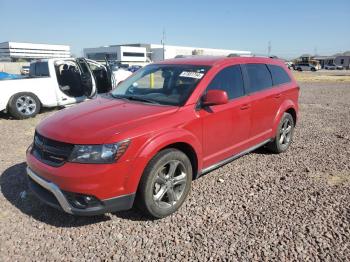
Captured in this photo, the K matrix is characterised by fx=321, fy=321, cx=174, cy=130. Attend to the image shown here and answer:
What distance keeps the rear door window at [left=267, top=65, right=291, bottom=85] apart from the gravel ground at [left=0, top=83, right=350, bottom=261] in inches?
58.5

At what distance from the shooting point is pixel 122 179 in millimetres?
3125

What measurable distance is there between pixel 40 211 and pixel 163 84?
2.22 meters

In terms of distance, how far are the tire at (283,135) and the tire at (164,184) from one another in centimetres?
238

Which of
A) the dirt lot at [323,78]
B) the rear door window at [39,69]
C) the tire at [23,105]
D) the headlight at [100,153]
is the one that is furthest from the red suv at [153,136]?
the dirt lot at [323,78]

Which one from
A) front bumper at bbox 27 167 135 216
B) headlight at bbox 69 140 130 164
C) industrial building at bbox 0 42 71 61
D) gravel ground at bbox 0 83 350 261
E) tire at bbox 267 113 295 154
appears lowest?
gravel ground at bbox 0 83 350 261

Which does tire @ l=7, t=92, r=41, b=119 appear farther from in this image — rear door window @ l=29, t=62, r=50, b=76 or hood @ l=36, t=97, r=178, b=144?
hood @ l=36, t=97, r=178, b=144

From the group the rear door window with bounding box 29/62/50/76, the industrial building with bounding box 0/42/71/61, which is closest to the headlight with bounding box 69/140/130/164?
the rear door window with bounding box 29/62/50/76

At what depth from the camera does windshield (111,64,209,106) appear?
13.0 ft

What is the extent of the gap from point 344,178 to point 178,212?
2.64 metres

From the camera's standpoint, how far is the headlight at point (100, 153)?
3.08 m

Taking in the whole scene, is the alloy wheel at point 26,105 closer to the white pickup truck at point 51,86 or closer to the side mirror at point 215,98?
the white pickup truck at point 51,86

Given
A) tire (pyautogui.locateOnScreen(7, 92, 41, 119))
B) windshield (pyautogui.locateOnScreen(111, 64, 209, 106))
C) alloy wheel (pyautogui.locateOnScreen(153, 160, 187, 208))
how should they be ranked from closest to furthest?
alloy wheel (pyautogui.locateOnScreen(153, 160, 187, 208)), windshield (pyautogui.locateOnScreen(111, 64, 209, 106)), tire (pyautogui.locateOnScreen(7, 92, 41, 119))

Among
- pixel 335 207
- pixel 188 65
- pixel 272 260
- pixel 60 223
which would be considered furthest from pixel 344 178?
pixel 60 223

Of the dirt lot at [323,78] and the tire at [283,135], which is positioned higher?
the dirt lot at [323,78]
